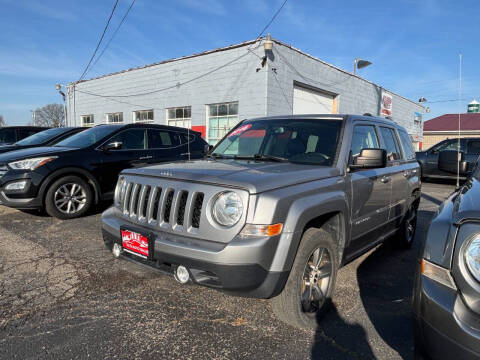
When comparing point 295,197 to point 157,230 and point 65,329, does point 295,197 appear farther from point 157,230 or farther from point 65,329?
point 65,329

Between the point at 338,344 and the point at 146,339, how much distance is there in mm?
1361

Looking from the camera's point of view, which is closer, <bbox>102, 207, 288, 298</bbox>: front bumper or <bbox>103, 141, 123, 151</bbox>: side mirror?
<bbox>102, 207, 288, 298</bbox>: front bumper

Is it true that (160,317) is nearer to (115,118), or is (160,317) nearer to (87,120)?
(115,118)

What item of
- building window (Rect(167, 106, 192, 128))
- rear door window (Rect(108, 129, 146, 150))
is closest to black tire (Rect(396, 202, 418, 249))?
rear door window (Rect(108, 129, 146, 150))

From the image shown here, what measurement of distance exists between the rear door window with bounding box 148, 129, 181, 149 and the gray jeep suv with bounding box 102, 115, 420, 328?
3119 mm

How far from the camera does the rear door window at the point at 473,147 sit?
1123 centimetres

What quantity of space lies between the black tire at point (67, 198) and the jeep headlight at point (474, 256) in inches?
211

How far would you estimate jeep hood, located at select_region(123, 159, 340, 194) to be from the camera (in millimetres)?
2188

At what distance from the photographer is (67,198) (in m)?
5.32

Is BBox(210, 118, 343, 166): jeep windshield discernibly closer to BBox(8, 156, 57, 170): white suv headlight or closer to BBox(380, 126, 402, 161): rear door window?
BBox(380, 126, 402, 161): rear door window

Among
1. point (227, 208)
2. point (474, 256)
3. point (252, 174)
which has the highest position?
point (252, 174)

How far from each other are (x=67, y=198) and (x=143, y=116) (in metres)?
13.2

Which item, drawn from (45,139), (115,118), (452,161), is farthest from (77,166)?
(115,118)

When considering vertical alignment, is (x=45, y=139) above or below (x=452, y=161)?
above
